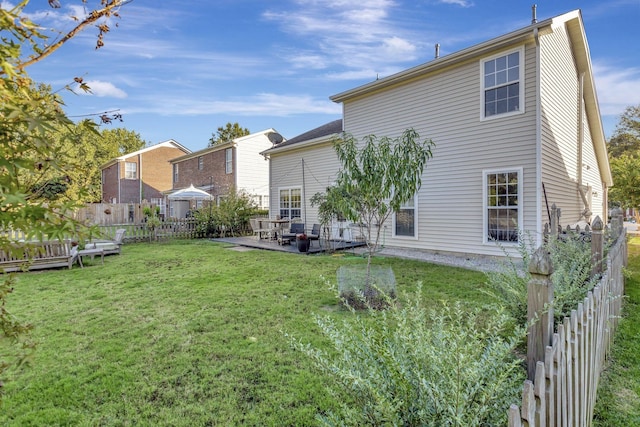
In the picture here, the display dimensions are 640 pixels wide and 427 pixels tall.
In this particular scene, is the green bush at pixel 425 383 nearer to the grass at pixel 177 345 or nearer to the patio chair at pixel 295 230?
the grass at pixel 177 345

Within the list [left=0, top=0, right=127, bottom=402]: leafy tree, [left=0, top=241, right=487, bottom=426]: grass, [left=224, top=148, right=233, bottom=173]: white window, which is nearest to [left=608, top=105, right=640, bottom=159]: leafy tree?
[left=224, top=148, right=233, bottom=173]: white window

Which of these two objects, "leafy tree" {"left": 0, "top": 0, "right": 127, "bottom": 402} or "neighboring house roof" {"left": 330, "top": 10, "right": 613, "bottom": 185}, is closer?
"leafy tree" {"left": 0, "top": 0, "right": 127, "bottom": 402}

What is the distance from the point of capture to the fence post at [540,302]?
7.26ft

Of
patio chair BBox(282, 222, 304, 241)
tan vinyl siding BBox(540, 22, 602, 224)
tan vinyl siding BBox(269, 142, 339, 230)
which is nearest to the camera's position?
tan vinyl siding BBox(540, 22, 602, 224)

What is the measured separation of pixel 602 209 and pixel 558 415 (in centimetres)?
2172

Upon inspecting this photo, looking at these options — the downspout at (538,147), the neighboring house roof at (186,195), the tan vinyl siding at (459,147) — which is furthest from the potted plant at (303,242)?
the neighboring house roof at (186,195)

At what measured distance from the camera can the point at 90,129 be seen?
139cm

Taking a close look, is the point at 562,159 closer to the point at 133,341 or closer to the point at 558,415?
the point at 558,415

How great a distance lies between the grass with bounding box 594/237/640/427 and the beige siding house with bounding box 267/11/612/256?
3653 mm

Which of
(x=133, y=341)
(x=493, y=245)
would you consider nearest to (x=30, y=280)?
(x=133, y=341)

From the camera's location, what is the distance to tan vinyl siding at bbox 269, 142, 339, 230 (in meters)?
14.1

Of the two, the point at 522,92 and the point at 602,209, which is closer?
the point at 522,92

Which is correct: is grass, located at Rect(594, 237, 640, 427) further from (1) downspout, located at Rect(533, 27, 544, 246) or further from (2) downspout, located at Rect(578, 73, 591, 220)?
(2) downspout, located at Rect(578, 73, 591, 220)

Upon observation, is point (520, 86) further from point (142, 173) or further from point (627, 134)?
point (627, 134)
